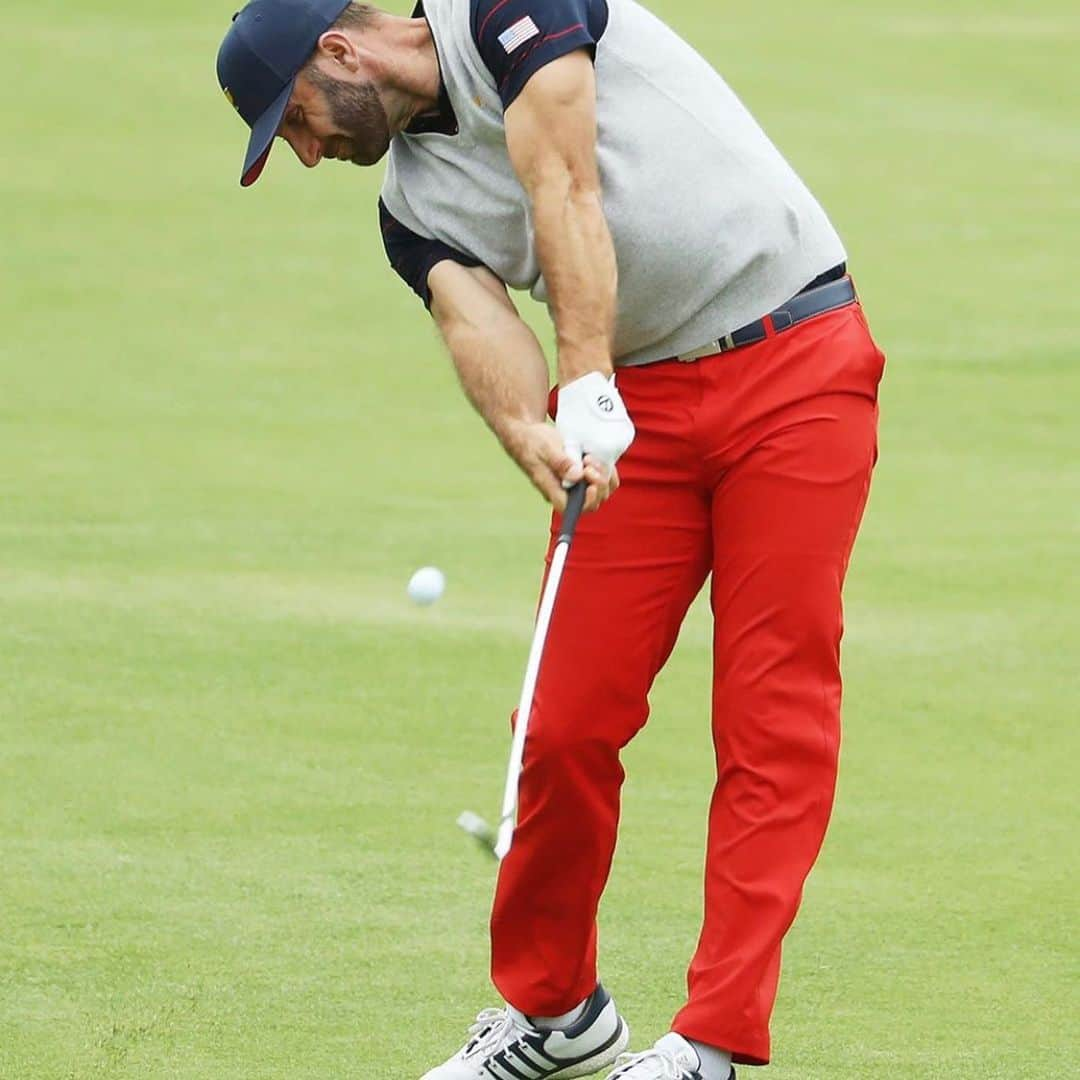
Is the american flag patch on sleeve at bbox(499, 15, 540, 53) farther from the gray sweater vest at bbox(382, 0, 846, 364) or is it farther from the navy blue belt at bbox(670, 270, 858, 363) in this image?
the navy blue belt at bbox(670, 270, 858, 363)

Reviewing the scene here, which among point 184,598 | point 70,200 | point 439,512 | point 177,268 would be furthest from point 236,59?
point 70,200

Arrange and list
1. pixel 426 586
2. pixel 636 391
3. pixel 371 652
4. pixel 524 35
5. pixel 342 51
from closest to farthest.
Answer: pixel 524 35, pixel 342 51, pixel 636 391, pixel 426 586, pixel 371 652

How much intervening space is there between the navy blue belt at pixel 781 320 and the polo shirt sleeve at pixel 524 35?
22.0 inches

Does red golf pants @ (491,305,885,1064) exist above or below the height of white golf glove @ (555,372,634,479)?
below

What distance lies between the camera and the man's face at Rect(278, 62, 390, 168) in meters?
4.41

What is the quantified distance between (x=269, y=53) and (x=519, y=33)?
1.54ft

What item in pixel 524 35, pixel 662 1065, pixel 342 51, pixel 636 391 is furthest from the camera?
pixel 636 391

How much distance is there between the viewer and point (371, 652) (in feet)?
24.2

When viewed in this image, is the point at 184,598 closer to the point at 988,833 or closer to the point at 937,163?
the point at 988,833

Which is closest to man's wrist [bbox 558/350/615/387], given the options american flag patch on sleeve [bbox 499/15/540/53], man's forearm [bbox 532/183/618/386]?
man's forearm [bbox 532/183/618/386]

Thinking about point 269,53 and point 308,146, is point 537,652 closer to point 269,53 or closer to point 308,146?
point 308,146

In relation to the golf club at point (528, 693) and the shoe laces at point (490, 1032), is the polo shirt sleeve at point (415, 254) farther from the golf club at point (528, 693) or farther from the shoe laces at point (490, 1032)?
the shoe laces at point (490, 1032)

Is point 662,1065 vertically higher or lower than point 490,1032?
higher

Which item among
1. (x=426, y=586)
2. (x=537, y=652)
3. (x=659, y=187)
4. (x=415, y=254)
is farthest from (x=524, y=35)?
(x=426, y=586)
